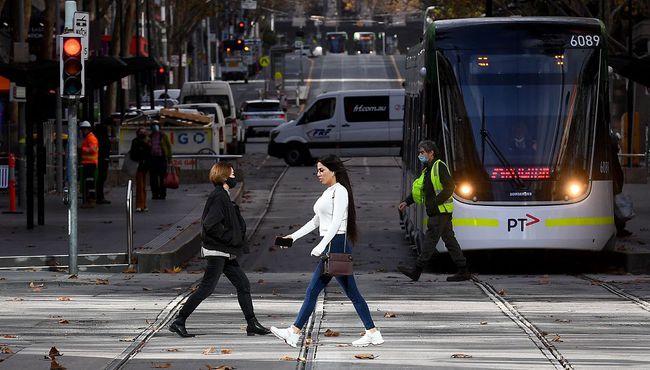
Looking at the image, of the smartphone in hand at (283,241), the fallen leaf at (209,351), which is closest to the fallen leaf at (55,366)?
the fallen leaf at (209,351)

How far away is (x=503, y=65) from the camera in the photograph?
20031 mm

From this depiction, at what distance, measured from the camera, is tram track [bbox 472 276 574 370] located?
11387 millimetres

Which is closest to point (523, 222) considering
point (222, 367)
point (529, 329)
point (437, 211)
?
point (437, 211)

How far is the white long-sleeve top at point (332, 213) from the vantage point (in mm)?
12266

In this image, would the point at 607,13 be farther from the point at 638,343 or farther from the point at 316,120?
the point at 638,343

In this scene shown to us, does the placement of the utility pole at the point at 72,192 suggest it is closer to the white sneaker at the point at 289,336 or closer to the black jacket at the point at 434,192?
the black jacket at the point at 434,192

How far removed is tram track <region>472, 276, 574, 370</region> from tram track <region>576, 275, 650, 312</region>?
3.91 feet

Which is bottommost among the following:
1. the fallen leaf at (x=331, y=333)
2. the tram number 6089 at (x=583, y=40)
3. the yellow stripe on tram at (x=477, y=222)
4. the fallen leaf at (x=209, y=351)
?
the yellow stripe on tram at (x=477, y=222)

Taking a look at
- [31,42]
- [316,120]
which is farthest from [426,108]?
[31,42]

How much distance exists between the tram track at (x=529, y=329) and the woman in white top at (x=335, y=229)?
1.24 metres

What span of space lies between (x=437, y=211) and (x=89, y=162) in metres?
13.3

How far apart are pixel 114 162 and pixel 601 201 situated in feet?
78.8

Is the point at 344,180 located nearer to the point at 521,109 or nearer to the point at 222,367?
the point at 222,367

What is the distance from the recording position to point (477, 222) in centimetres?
1955
